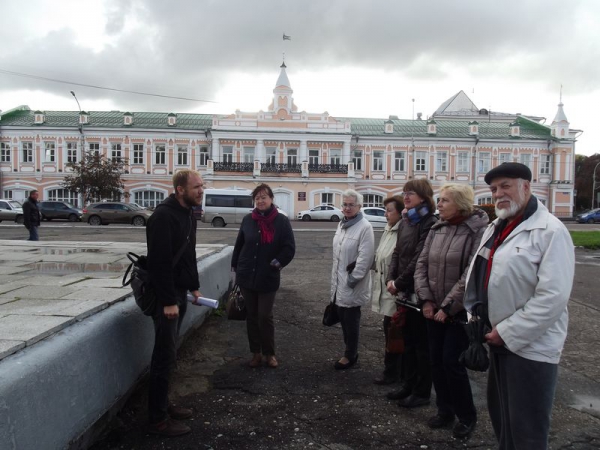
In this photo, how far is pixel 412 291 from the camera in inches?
163

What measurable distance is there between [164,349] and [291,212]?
40.9 metres

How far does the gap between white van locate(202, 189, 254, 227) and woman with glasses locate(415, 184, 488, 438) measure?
29056 millimetres

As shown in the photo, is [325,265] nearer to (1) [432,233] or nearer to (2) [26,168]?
(1) [432,233]

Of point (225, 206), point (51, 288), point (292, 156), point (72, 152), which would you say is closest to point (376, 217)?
point (225, 206)

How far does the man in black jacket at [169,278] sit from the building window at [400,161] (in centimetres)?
4599

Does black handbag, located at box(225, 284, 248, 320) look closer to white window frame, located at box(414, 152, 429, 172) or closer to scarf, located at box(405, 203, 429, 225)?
scarf, located at box(405, 203, 429, 225)

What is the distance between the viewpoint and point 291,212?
4441cm

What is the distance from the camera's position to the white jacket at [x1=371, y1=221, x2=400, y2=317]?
4.49 meters

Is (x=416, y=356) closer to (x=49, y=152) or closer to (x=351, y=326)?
(x=351, y=326)

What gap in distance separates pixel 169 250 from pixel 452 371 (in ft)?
7.46

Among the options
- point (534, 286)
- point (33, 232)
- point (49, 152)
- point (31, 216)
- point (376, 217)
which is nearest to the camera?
point (534, 286)

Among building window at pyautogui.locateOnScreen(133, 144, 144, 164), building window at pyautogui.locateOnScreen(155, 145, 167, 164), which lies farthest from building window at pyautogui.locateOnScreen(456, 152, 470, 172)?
building window at pyautogui.locateOnScreen(133, 144, 144, 164)

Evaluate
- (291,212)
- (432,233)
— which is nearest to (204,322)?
(432,233)

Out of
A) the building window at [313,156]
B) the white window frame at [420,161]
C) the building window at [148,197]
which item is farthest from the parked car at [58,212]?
the white window frame at [420,161]
